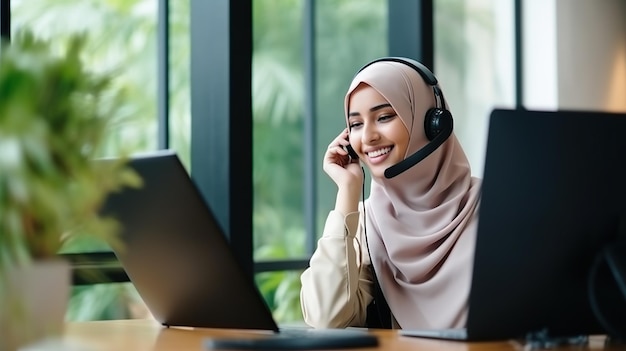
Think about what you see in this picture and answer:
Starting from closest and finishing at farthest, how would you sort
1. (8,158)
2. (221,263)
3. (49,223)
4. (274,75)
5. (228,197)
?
1. (8,158)
2. (49,223)
3. (221,263)
4. (228,197)
5. (274,75)

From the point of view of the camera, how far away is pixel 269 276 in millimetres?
4957

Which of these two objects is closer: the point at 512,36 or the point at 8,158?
the point at 8,158

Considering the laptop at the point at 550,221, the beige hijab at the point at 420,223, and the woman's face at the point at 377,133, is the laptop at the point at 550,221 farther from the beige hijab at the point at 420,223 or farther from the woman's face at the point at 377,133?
the woman's face at the point at 377,133

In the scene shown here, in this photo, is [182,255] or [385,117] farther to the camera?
[385,117]

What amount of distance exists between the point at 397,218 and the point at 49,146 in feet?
4.23

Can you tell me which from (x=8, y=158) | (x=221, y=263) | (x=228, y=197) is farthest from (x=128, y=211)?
(x=228, y=197)

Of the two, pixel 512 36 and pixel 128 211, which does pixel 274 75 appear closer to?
pixel 512 36

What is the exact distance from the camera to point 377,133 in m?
2.24

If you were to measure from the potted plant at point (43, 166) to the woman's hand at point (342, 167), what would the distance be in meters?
1.11

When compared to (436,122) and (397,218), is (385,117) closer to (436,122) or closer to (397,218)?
(436,122)

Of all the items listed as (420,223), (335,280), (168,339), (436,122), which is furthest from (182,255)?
(436,122)

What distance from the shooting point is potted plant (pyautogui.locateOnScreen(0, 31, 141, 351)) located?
1002mm

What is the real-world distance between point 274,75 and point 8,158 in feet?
14.6

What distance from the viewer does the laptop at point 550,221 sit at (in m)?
1.33
